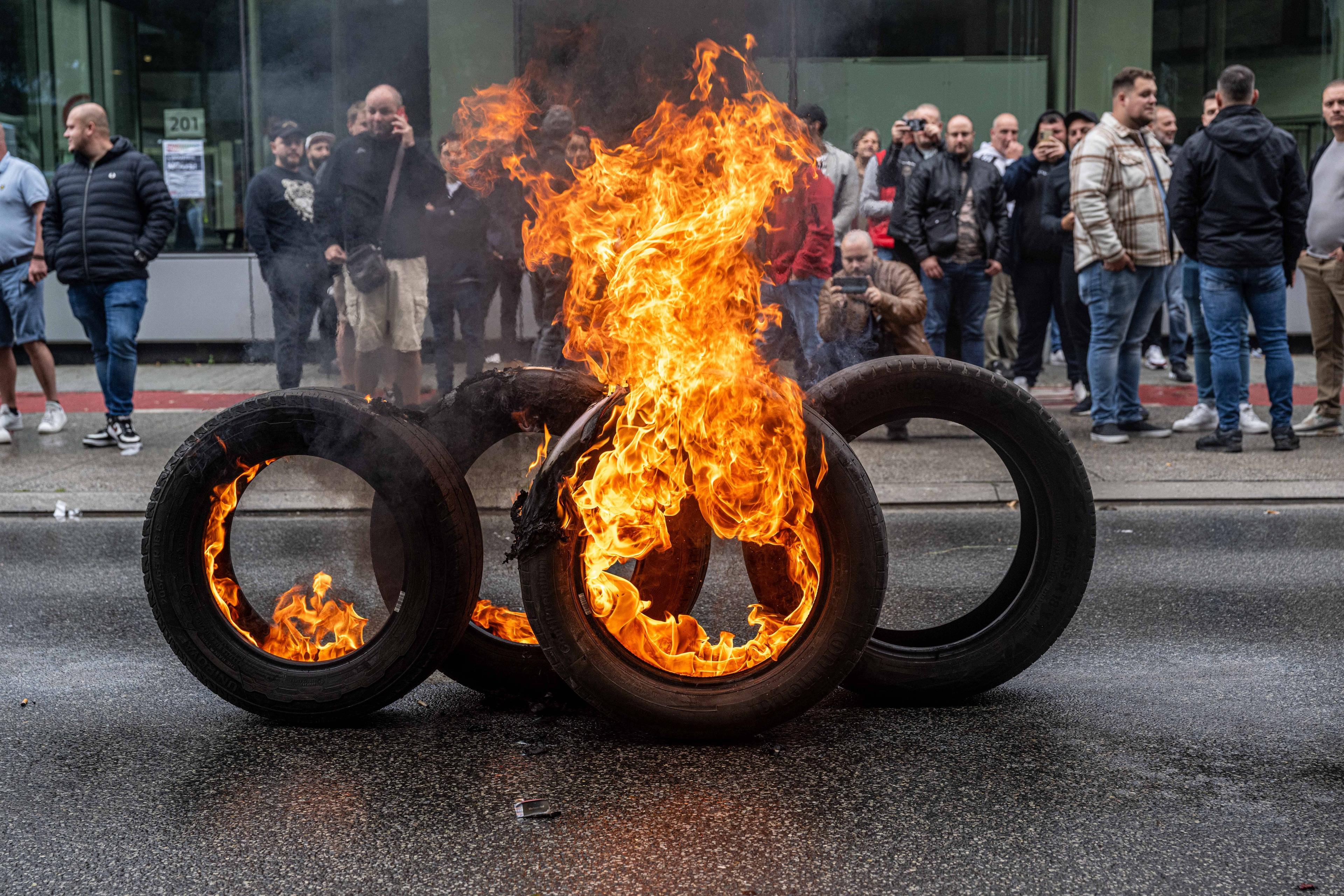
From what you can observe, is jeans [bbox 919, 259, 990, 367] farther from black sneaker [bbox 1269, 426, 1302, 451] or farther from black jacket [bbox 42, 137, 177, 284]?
black jacket [bbox 42, 137, 177, 284]

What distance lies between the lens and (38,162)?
14.2 metres

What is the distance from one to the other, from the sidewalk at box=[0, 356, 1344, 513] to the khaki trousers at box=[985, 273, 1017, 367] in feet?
7.40

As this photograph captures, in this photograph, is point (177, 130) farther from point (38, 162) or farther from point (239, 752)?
point (239, 752)

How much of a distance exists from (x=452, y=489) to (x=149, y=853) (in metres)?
1.30

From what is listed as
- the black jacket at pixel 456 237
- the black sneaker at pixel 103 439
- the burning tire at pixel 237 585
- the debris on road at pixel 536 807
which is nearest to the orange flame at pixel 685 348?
the burning tire at pixel 237 585

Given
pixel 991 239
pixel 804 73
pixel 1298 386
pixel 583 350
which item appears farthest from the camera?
pixel 1298 386

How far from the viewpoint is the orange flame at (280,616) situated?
13.6ft

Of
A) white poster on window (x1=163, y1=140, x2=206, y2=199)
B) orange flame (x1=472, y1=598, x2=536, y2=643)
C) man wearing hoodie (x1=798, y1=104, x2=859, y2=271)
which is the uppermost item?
white poster on window (x1=163, y1=140, x2=206, y2=199)

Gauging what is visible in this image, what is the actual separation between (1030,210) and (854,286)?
Answer: 2513 mm

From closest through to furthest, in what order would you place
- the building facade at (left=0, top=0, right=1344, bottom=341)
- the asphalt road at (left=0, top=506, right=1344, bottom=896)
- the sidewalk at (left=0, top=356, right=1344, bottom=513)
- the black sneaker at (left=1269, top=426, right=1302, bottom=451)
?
the asphalt road at (left=0, top=506, right=1344, bottom=896), the sidewalk at (left=0, top=356, right=1344, bottom=513), the black sneaker at (left=1269, top=426, right=1302, bottom=451), the building facade at (left=0, top=0, right=1344, bottom=341)

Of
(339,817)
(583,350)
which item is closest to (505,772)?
(339,817)

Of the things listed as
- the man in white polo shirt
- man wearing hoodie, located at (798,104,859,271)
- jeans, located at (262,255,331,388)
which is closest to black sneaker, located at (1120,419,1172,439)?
man wearing hoodie, located at (798,104,859,271)

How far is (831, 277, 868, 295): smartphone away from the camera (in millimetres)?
8695

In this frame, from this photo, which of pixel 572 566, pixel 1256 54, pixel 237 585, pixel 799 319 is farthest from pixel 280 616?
pixel 1256 54
